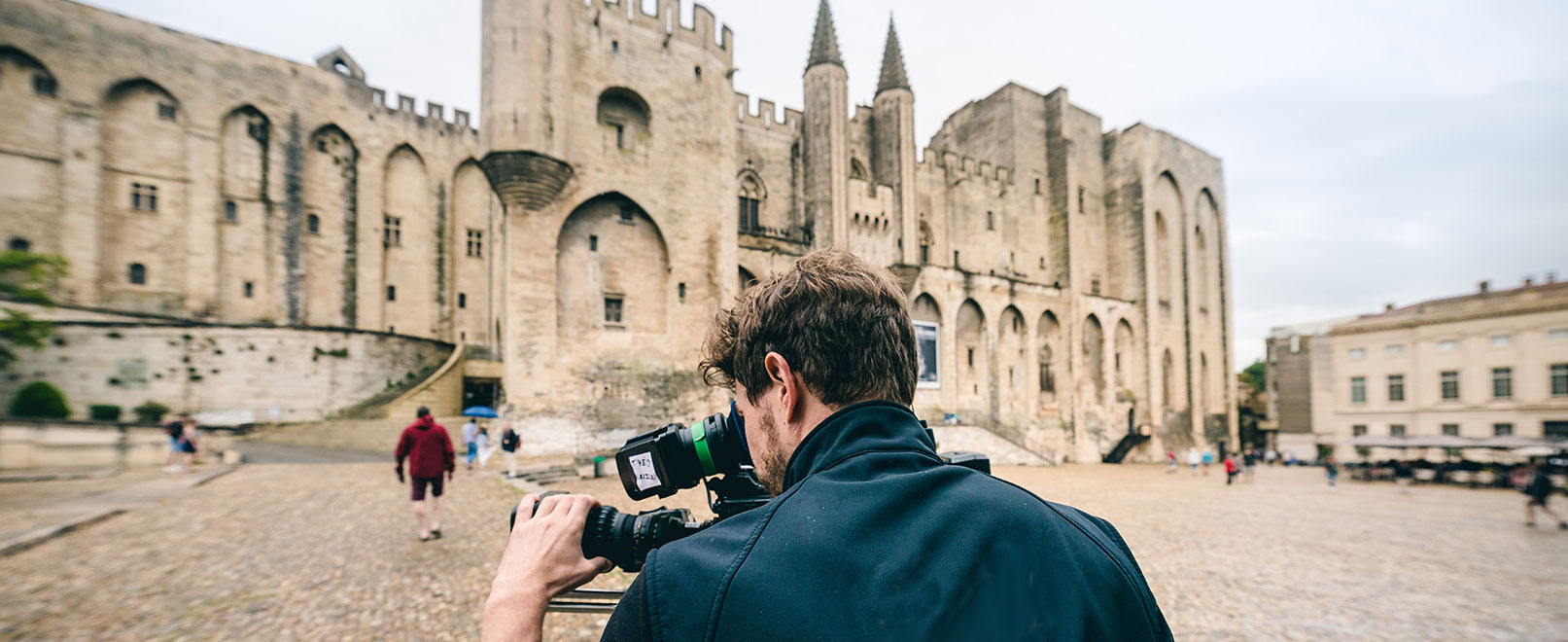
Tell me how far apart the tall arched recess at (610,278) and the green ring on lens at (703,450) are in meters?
20.7

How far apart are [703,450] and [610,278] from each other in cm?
2157

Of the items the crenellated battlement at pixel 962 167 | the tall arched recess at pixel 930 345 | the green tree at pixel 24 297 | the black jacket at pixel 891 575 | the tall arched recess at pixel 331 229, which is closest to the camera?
the black jacket at pixel 891 575

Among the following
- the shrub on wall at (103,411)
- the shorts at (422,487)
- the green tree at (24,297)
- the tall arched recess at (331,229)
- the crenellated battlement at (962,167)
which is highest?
the crenellated battlement at (962,167)

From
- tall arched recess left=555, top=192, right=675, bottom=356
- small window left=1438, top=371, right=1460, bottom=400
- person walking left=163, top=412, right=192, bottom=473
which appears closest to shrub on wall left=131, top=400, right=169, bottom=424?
person walking left=163, top=412, right=192, bottom=473

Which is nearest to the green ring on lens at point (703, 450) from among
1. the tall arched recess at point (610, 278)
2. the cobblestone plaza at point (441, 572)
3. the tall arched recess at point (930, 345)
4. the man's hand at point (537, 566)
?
the man's hand at point (537, 566)

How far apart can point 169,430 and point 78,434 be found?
1643 mm

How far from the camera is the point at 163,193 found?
2453cm

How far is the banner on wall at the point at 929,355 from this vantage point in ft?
86.4

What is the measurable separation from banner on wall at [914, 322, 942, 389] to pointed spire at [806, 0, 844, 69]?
41.7 feet

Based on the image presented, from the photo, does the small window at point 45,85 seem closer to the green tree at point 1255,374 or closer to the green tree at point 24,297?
the green tree at point 24,297

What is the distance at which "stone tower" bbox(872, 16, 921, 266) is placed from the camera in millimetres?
28859

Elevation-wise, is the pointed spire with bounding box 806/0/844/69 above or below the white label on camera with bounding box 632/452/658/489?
above

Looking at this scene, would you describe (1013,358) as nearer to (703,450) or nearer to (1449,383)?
(1449,383)

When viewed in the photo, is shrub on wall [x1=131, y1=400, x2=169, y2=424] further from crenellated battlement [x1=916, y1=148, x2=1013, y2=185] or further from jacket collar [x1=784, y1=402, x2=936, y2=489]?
crenellated battlement [x1=916, y1=148, x2=1013, y2=185]
